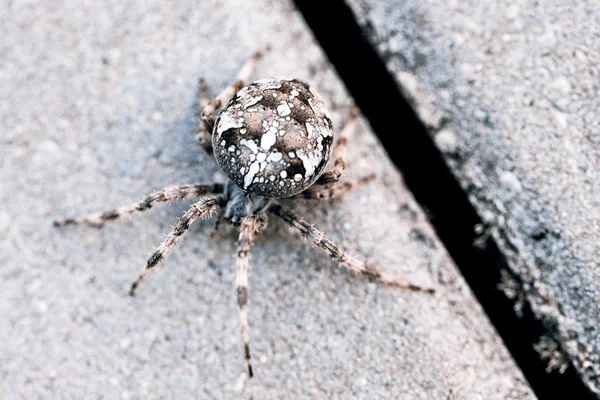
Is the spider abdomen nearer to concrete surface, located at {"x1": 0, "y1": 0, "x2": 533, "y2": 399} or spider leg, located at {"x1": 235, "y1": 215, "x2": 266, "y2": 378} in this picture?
spider leg, located at {"x1": 235, "y1": 215, "x2": 266, "y2": 378}

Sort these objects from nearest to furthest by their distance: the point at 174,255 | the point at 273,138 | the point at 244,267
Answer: the point at 273,138 < the point at 244,267 < the point at 174,255

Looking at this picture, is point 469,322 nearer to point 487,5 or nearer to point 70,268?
point 487,5

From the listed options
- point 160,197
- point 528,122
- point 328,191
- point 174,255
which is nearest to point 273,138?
point 328,191

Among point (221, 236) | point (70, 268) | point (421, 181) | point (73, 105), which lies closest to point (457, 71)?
point (421, 181)

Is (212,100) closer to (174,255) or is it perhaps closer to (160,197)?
(160,197)

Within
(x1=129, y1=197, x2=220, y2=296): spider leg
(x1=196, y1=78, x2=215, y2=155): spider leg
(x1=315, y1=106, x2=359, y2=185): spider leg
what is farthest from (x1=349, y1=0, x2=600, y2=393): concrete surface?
(x1=129, y1=197, x2=220, y2=296): spider leg

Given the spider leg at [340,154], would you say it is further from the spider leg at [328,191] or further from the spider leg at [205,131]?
the spider leg at [205,131]
